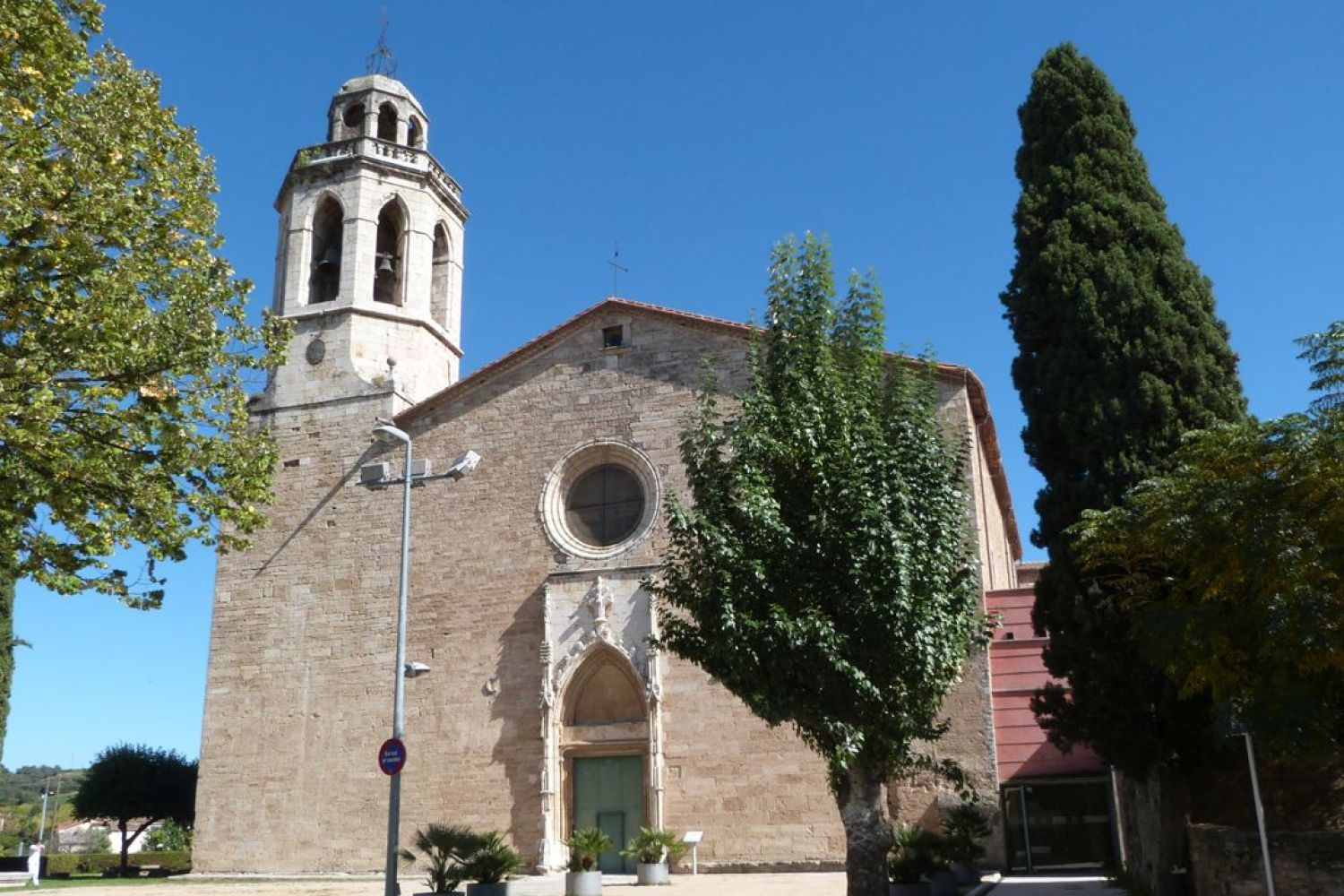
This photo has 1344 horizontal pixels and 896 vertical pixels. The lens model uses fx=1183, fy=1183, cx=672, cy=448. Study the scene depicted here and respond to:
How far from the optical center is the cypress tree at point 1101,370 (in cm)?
1270

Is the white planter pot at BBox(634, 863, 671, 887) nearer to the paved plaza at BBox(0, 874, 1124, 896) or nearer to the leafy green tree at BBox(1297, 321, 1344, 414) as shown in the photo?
the paved plaza at BBox(0, 874, 1124, 896)

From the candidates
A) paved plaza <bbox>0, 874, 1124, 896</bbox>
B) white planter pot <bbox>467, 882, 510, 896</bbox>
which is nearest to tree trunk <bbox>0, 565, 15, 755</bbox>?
paved plaza <bbox>0, 874, 1124, 896</bbox>

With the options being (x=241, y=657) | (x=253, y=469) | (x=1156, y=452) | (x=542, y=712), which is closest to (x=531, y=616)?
(x=542, y=712)

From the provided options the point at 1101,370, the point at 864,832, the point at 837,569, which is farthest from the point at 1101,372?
the point at 864,832

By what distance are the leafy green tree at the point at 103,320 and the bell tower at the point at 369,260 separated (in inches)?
377

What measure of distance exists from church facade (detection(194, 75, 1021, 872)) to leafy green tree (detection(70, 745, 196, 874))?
15.2m

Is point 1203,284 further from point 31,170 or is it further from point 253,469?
point 31,170

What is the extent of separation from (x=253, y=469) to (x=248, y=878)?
34.7 feet

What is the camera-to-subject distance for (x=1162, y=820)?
41.7 ft

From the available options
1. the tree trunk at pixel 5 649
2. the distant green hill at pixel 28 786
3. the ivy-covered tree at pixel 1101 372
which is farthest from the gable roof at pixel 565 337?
the distant green hill at pixel 28 786

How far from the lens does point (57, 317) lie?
37.2ft

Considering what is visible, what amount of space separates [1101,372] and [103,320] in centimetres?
1067

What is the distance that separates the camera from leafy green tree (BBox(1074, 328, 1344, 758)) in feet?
33.8

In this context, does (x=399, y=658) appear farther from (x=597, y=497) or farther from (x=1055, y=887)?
(x=1055, y=887)
